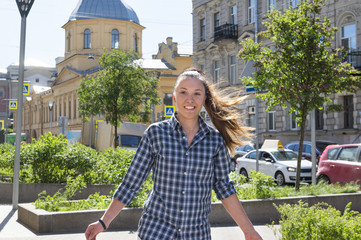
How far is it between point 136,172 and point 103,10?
69.3m

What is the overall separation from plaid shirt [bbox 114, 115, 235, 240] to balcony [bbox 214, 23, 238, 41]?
36322mm

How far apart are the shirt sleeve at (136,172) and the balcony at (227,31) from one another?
1434 inches

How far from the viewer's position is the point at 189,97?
3355 mm

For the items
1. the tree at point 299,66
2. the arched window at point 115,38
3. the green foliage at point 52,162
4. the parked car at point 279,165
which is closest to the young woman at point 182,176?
the tree at point 299,66

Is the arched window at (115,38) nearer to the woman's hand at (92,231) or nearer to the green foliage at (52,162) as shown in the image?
the green foliage at (52,162)

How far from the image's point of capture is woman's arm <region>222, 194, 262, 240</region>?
3232 millimetres

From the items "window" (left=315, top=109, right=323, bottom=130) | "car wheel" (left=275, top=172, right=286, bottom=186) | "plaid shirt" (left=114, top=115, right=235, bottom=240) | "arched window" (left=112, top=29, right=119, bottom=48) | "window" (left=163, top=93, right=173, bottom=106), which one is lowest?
"car wheel" (left=275, top=172, right=286, bottom=186)

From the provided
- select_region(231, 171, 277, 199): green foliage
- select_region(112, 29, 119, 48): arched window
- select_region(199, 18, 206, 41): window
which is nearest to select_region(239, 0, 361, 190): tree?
select_region(231, 171, 277, 199): green foliage

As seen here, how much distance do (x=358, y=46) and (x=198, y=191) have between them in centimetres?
2691

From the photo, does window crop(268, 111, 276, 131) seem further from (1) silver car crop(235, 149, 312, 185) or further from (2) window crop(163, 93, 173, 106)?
(2) window crop(163, 93, 173, 106)

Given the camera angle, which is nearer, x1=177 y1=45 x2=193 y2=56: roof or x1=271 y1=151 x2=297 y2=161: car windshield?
x1=271 y1=151 x2=297 y2=161: car windshield

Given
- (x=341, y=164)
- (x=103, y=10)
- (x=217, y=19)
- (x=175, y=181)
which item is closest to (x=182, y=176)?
(x=175, y=181)

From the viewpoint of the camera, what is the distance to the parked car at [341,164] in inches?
545

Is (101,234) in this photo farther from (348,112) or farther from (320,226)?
(348,112)
